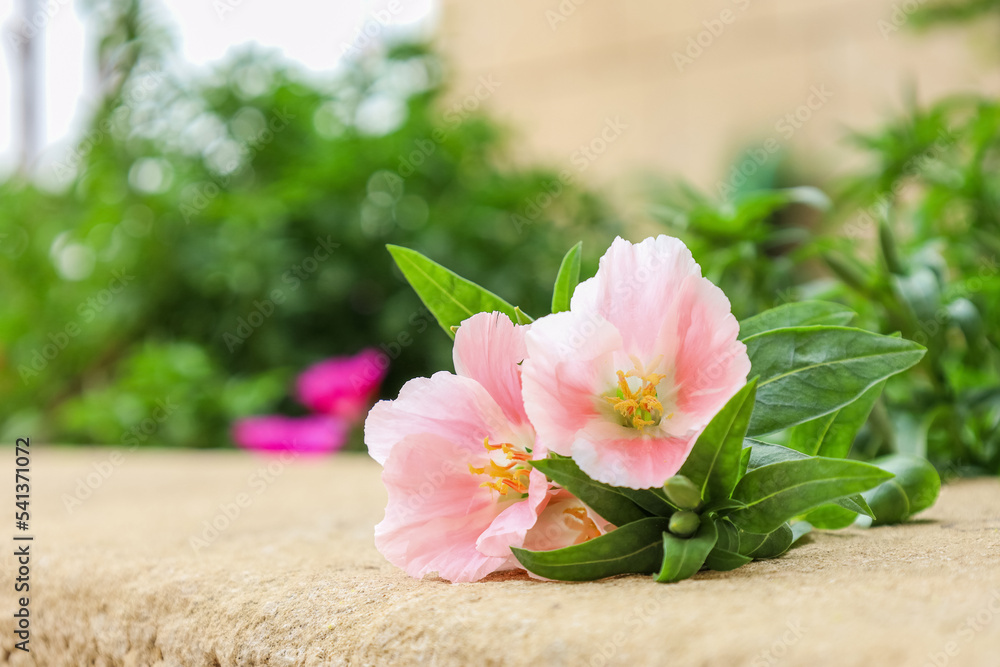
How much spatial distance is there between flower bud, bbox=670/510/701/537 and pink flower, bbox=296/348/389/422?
1.36 metres

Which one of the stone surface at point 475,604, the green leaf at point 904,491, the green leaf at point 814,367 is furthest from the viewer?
the green leaf at point 904,491

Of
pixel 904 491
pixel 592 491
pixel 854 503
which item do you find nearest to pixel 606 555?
pixel 592 491

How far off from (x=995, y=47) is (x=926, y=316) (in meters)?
1.05

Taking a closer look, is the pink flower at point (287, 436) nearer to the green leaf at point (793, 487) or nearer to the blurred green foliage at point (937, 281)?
the blurred green foliage at point (937, 281)

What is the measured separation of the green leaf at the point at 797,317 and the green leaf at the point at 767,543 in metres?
0.11

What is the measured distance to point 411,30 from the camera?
2.41 metres

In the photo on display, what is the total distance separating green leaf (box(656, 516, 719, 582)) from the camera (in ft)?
1.28

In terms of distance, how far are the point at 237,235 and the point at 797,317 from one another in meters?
1.57

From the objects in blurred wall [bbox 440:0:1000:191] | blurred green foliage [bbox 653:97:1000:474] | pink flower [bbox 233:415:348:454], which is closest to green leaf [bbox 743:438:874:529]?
blurred green foliage [bbox 653:97:1000:474]

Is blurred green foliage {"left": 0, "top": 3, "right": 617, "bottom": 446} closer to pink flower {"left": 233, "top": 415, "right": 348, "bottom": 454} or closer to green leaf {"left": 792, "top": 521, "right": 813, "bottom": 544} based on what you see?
pink flower {"left": 233, "top": 415, "right": 348, "bottom": 454}

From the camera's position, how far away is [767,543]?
0.44m

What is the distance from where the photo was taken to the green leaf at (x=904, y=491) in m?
0.55

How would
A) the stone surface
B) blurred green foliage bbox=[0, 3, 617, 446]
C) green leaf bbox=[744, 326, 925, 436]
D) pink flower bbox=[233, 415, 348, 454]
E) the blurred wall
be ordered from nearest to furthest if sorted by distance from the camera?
the stone surface → green leaf bbox=[744, 326, 925, 436] → pink flower bbox=[233, 415, 348, 454] → blurred green foliage bbox=[0, 3, 617, 446] → the blurred wall

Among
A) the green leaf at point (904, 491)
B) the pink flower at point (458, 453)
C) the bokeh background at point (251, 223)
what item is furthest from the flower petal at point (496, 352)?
the bokeh background at point (251, 223)
